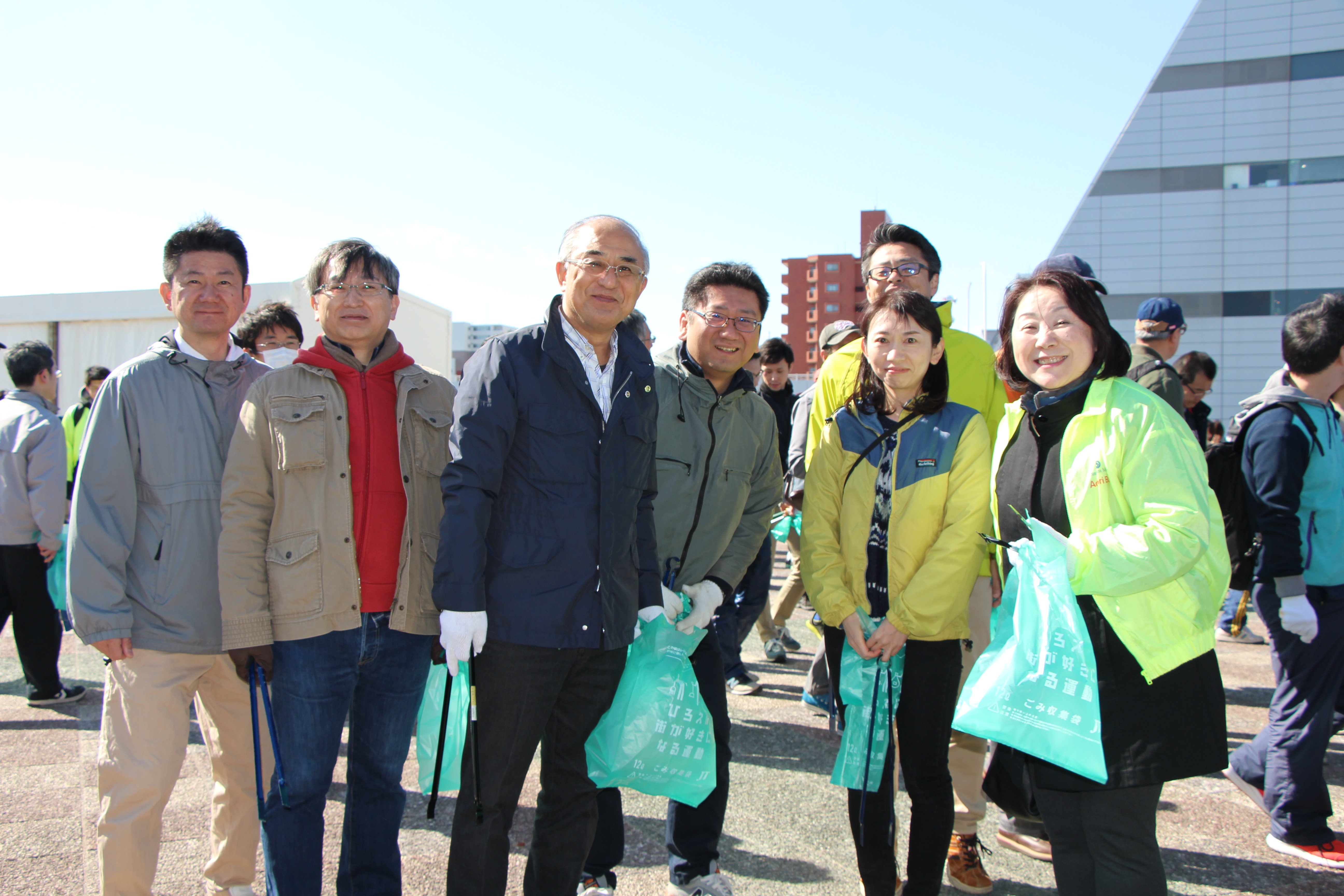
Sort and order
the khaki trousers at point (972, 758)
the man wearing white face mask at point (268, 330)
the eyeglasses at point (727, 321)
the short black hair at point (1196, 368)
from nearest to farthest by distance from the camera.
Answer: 1. the eyeglasses at point (727, 321)
2. the khaki trousers at point (972, 758)
3. the man wearing white face mask at point (268, 330)
4. the short black hair at point (1196, 368)

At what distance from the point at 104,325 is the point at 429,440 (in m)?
21.5

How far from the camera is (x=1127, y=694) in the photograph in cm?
197

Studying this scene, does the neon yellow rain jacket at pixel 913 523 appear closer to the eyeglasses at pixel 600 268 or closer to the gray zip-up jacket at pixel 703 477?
the gray zip-up jacket at pixel 703 477

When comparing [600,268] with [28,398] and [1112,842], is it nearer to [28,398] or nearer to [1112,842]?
[1112,842]

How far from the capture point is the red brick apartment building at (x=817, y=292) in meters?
82.4

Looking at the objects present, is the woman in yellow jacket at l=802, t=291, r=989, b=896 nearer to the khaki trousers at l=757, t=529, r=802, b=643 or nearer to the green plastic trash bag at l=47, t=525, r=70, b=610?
the khaki trousers at l=757, t=529, r=802, b=643

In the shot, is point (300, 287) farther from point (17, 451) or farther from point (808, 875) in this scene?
point (808, 875)

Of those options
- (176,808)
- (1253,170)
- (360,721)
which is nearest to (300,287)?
(176,808)

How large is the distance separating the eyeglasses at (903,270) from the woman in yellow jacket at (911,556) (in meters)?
0.41

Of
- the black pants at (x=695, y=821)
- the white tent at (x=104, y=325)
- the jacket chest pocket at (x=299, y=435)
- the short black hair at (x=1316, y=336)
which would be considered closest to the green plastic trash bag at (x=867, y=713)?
the black pants at (x=695, y=821)

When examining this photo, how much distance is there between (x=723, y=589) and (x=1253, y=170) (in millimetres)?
29734

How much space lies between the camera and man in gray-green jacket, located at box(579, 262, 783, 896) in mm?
2750

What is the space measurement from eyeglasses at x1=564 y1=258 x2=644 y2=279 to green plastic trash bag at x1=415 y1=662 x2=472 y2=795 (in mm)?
1226

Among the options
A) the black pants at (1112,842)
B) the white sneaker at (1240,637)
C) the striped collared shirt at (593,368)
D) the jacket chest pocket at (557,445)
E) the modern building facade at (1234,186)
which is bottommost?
the white sneaker at (1240,637)
